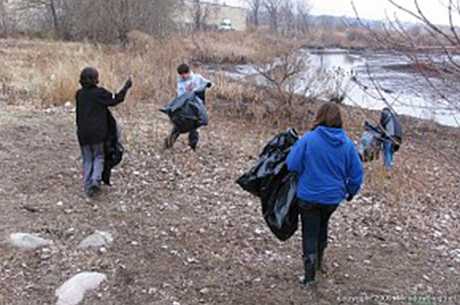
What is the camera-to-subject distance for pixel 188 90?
8.69 metres

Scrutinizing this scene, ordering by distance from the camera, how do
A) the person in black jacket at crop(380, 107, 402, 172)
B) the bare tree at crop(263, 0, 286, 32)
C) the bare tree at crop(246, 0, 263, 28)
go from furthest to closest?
1. the bare tree at crop(246, 0, 263, 28)
2. the bare tree at crop(263, 0, 286, 32)
3. the person in black jacket at crop(380, 107, 402, 172)

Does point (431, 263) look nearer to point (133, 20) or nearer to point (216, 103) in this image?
point (216, 103)

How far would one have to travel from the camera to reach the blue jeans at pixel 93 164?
267 inches

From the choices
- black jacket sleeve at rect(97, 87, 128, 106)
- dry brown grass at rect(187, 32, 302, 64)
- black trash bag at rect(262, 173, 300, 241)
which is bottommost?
dry brown grass at rect(187, 32, 302, 64)

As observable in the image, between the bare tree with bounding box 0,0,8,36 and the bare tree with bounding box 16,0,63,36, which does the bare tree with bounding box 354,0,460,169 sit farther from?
the bare tree with bounding box 0,0,8,36

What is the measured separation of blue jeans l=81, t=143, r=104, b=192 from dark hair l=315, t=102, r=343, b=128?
2.99 m

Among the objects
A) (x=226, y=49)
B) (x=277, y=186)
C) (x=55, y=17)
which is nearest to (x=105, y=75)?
(x=277, y=186)

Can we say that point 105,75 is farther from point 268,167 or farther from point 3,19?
point 3,19

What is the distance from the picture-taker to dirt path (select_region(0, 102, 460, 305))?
195 inches

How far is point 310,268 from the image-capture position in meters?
4.99

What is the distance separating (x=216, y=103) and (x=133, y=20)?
1798cm

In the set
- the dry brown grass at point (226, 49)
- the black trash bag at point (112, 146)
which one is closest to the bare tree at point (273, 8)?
the dry brown grass at point (226, 49)

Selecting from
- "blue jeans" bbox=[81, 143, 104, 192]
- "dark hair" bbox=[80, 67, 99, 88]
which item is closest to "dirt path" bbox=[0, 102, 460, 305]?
"blue jeans" bbox=[81, 143, 104, 192]

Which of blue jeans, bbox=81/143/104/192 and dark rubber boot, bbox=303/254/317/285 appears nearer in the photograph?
dark rubber boot, bbox=303/254/317/285
